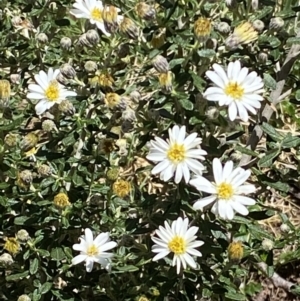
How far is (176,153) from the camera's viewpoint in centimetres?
200

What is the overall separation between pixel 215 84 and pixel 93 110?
45 cm

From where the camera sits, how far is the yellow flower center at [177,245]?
2.07 m

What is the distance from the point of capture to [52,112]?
2.29 m

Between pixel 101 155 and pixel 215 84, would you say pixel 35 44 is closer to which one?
pixel 101 155

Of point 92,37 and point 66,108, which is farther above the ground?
point 92,37

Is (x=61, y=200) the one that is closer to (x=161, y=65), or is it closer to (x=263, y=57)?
(x=161, y=65)

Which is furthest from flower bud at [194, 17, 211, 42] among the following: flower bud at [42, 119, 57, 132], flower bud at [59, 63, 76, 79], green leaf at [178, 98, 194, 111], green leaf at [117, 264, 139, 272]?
green leaf at [117, 264, 139, 272]

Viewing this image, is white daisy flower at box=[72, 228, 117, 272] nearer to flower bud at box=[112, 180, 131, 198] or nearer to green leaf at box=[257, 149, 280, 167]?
flower bud at box=[112, 180, 131, 198]

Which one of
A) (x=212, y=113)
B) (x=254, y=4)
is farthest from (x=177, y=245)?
(x=254, y=4)

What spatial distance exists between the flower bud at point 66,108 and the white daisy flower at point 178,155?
29cm

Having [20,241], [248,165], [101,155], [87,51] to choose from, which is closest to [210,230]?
[248,165]

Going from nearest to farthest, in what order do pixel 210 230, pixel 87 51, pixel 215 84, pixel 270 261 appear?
1. pixel 215 84
2. pixel 210 230
3. pixel 270 261
4. pixel 87 51

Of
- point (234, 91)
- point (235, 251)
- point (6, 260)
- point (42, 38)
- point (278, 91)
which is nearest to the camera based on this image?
point (234, 91)

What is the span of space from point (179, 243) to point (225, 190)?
0.21 meters
